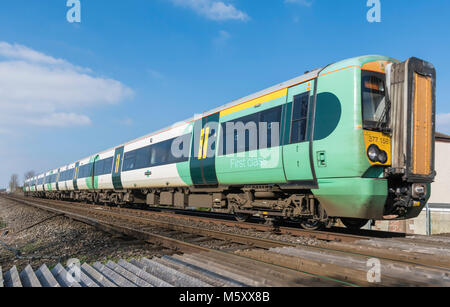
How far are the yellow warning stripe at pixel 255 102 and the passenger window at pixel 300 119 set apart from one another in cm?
54

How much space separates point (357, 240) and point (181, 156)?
6.56 metres

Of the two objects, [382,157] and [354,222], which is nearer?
[382,157]

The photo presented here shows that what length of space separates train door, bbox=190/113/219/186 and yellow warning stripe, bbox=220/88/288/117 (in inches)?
21.7

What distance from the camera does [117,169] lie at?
16.7 metres

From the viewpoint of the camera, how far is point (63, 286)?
11.5ft

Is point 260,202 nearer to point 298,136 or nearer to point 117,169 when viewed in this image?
point 298,136

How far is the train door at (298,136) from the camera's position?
644cm

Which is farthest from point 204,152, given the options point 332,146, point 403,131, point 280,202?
point 403,131

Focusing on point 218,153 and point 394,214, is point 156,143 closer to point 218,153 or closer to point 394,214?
point 218,153

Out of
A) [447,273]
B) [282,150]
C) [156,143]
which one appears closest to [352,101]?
[282,150]

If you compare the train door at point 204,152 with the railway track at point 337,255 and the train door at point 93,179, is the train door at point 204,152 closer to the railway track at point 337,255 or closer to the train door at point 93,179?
the railway track at point 337,255

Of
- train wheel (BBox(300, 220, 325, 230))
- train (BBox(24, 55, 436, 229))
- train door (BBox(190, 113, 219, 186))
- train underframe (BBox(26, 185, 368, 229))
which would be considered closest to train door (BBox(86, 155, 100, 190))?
train underframe (BBox(26, 185, 368, 229))

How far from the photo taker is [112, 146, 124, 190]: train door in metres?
16.4

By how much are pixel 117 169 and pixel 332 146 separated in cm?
1326
